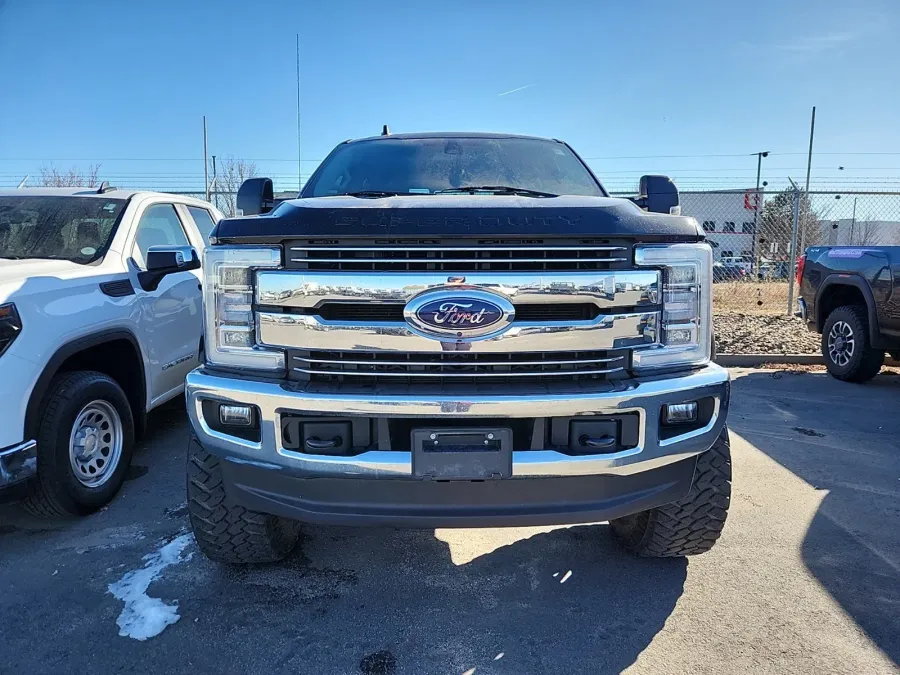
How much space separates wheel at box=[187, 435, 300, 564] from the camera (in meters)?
2.54

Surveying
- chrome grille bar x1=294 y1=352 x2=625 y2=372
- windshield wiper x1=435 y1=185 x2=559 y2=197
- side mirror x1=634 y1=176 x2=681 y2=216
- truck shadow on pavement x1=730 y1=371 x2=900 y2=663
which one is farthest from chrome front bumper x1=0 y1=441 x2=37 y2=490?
truck shadow on pavement x1=730 y1=371 x2=900 y2=663

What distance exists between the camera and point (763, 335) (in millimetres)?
8664

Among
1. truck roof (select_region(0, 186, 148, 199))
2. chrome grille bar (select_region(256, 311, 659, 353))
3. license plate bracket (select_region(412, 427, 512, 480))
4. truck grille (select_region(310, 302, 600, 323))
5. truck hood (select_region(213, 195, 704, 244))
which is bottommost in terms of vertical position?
license plate bracket (select_region(412, 427, 512, 480))

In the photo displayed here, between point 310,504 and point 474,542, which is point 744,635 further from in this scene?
point 310,504

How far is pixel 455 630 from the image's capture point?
7.82ft

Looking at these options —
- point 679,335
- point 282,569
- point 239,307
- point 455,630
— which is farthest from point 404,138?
point 455,630

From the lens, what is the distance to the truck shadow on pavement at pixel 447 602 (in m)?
2.24

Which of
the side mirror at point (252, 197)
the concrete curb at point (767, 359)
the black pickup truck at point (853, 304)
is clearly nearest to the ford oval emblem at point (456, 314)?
the side mirror at point (252, 197)

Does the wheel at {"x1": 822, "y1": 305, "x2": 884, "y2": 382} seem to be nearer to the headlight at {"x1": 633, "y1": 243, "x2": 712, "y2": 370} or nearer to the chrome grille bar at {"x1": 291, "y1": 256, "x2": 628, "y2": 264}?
the headlight at {"x1": 633, "y1": 243, "x2": 712, "y2": 370}

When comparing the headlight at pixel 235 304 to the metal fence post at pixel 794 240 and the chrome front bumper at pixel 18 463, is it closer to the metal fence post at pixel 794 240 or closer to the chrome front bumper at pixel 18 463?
the chrome front bumper at pixel 18 463

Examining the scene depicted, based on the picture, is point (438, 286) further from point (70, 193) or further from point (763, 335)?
point (763, 335)

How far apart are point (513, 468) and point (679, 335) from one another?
0.80m

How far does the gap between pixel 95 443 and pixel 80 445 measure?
0.11 meters

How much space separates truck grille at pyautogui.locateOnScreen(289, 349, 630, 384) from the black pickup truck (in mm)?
5234
